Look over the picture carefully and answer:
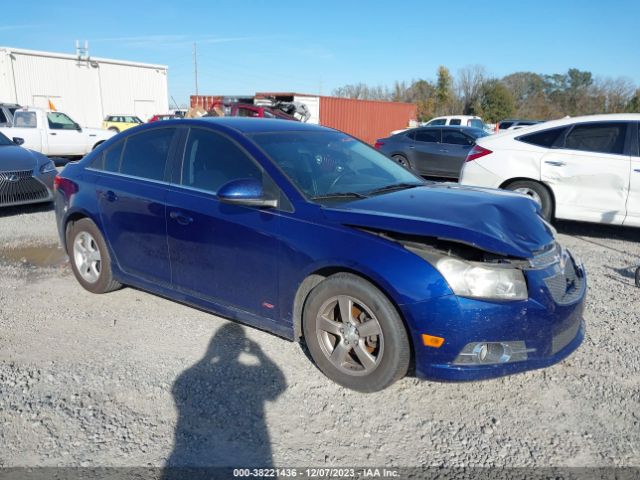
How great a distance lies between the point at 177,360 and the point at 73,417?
2.57 ft

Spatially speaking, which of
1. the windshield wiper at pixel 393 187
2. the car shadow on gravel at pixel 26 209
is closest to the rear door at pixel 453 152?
the car shadow on gravel at pixel 26 209

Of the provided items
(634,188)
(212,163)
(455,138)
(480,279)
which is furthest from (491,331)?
(455,138)

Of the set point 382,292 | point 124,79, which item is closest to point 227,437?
point 382,292

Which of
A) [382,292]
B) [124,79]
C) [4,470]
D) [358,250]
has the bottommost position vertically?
[4,470]

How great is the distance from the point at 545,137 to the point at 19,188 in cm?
766

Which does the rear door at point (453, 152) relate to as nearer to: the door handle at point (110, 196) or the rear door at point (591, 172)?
the rear door at point (591, 172)

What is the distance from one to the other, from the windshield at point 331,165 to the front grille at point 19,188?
5.74 metres

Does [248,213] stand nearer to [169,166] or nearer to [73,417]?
[169,166]

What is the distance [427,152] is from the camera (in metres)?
13.1

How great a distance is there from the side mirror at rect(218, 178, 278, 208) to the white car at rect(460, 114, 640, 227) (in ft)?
16.0

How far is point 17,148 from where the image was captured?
8531mm

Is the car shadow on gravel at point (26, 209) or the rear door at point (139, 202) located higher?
the rear door at point (139, 202)

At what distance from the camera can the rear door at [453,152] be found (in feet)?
41.5

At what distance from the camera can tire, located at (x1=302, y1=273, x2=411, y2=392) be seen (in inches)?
116
